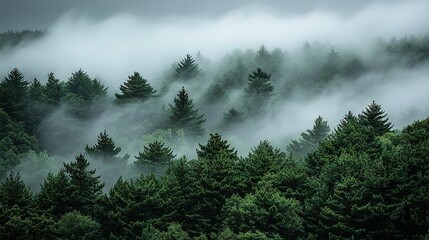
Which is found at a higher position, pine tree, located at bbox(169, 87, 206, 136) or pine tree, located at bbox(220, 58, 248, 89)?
pine tree, located at bbox(220, 58, 248, 89)

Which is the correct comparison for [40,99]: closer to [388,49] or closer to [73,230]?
[73,230]

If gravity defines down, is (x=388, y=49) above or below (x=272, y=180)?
above

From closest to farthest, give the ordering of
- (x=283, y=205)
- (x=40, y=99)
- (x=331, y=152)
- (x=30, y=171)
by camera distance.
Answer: (x=283, y=205) → (x=331, y=152) → (x=30, y=171) → (x=40, y=99)

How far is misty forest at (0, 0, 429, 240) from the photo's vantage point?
155 feet

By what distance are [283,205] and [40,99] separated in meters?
86.0

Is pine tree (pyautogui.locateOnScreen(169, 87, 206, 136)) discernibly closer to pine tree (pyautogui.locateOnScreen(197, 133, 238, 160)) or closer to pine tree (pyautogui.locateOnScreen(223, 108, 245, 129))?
pine tree (pyautogui.locateOnScreen(223, 108, 245, 129))

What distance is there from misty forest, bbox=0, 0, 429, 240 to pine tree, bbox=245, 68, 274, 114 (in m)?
0.28

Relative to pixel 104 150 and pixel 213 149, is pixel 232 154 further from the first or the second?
pixel 104 150

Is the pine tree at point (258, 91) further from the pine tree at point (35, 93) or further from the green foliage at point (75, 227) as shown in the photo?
the green foliage at point (75, 227)

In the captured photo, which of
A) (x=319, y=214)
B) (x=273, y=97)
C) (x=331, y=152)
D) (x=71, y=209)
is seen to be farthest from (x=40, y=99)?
(x=319, y=214)

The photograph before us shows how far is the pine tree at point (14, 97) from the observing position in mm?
107694

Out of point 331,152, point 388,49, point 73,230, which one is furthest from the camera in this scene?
point 388,49

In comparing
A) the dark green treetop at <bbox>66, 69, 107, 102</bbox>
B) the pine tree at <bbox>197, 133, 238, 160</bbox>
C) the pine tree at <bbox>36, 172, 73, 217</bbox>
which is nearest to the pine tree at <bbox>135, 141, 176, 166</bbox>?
the pine tree at <bbox>197, 133, 238, 160</bbox>

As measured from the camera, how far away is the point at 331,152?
198ft
